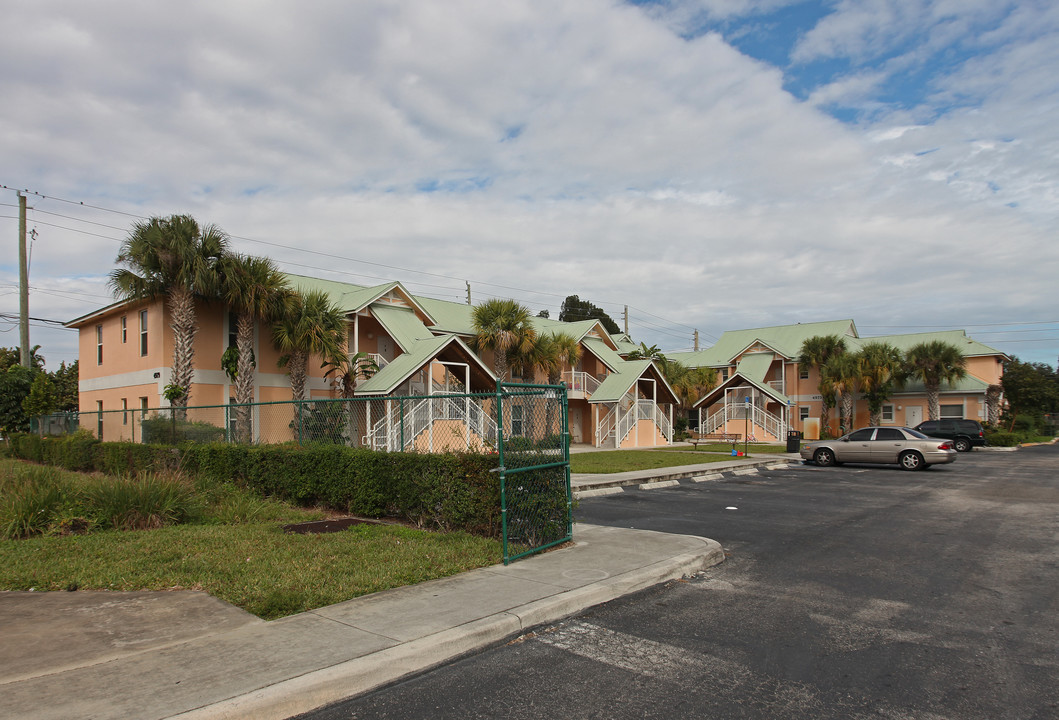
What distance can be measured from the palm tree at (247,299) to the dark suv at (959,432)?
1240 inches

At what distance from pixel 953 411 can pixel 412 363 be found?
3753 cm

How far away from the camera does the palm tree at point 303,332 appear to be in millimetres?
24922

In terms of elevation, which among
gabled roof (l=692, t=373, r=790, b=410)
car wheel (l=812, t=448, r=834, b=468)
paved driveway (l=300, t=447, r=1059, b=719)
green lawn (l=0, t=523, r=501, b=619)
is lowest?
car wheel (l=812, t=448, r=834, b=468)

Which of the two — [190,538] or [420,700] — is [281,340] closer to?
[190,538]

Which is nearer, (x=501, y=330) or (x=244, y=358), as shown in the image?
(x=244, y=358)

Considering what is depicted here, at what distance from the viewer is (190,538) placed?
9500 mm

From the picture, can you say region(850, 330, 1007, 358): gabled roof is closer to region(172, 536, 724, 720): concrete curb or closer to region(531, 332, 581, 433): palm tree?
region(531, 332, 581, 433): palm tree

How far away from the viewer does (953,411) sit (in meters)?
45.0

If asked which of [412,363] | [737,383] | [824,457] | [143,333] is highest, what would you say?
[143,333]

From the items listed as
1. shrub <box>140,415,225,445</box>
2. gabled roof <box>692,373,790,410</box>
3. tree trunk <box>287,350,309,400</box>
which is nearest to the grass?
shrub <box>140,415,225,445</box>

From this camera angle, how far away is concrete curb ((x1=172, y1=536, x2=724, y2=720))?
14.5 feet

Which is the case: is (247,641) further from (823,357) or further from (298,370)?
(823,357)

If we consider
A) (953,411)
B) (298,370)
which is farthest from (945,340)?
(298,370)

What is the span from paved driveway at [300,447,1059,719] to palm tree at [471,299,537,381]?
72.6 ft
